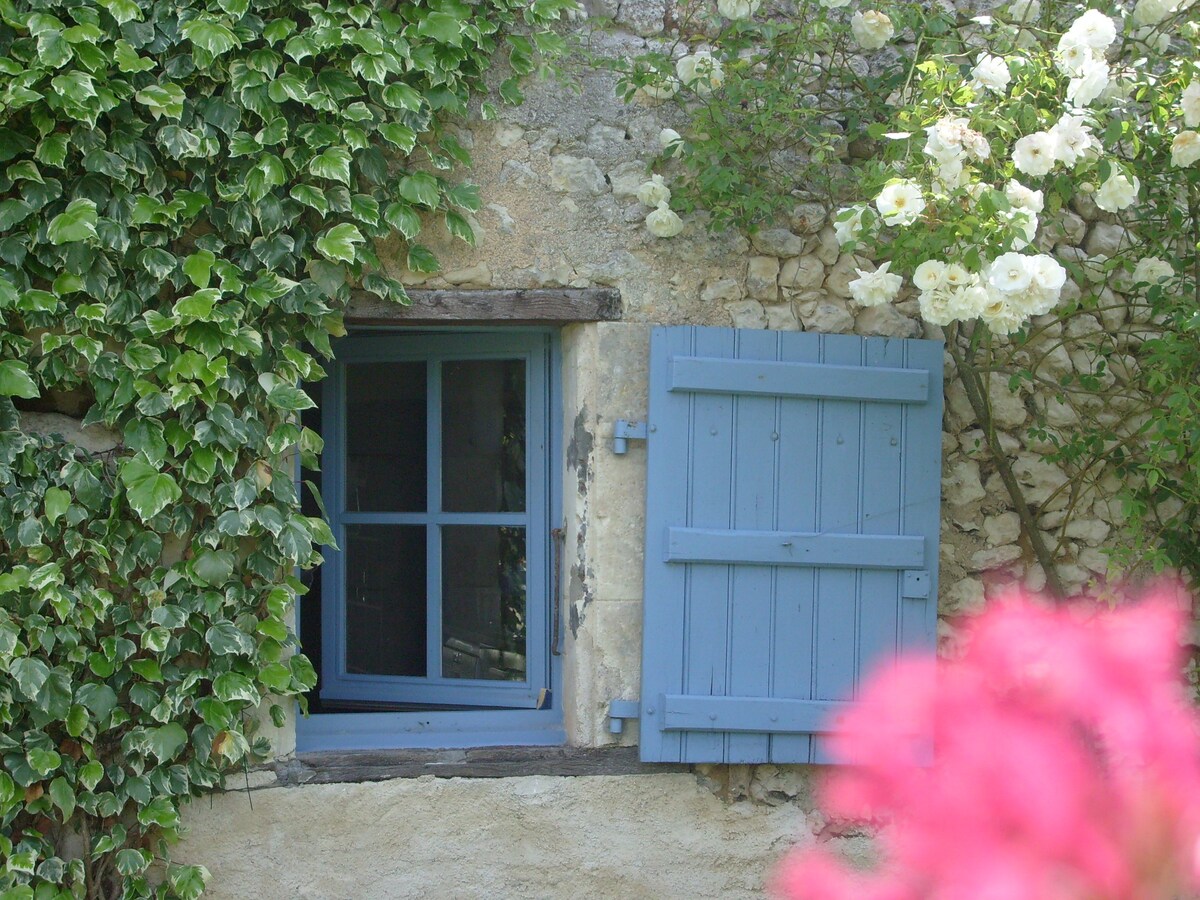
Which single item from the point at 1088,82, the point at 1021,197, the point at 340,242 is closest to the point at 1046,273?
the point at 1021,197

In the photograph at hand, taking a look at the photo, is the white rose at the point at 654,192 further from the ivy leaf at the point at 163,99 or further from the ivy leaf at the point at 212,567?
the ivy leaf at the point at 212,567

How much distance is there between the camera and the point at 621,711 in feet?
10.9

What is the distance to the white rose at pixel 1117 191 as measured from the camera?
2902 mm

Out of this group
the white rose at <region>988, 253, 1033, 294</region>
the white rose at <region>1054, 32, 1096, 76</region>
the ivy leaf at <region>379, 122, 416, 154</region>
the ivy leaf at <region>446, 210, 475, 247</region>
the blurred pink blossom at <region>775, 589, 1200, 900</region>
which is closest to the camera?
the blurred pink blossom at <region>775, 589, 1200, 900</region>

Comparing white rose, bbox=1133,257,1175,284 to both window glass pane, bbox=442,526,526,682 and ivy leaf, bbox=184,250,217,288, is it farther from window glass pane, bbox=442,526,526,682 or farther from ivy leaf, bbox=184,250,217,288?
ivy leaf, bbox=184,250,217,288

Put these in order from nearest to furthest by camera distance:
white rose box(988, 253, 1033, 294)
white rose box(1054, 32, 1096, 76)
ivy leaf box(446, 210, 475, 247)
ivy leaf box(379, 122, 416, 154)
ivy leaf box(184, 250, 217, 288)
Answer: white rose box(988, 253, 1033, 294), white rose box(1054, 32, 1096, 76), ivy leaf box(184, 250, 217, 288), ivy leaf box(379, 122, 416, 154), ivy leaf box(446, 210, 475, 247)

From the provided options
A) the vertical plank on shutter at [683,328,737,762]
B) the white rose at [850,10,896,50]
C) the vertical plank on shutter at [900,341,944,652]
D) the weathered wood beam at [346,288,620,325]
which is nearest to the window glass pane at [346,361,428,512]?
the weathered wood beam at [346,288,620,325]

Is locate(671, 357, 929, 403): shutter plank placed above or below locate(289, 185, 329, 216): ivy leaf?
below

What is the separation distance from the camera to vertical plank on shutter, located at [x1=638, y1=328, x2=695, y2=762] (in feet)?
10.7

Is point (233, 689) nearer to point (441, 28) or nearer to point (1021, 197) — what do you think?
point (441, 28)

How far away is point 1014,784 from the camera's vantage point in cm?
57

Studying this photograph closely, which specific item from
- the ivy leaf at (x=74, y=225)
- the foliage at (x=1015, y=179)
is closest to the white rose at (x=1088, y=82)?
the foliage at (x=1015, y=179)

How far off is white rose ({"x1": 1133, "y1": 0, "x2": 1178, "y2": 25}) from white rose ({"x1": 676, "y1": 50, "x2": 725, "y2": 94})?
111 cm

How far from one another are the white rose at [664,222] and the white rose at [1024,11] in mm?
1033
